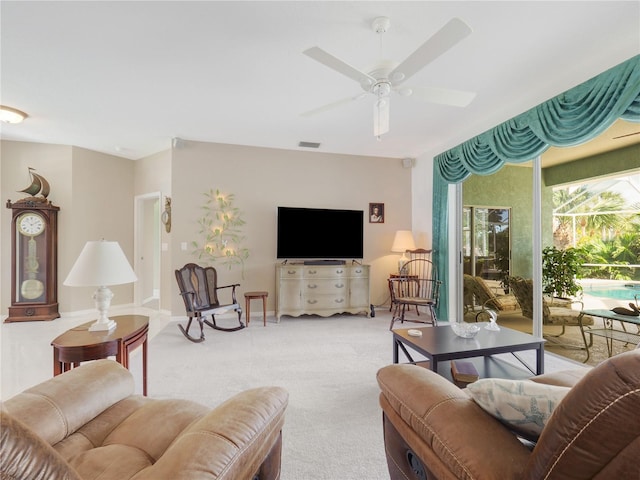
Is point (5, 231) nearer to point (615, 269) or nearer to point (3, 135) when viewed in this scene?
point (3, 135)

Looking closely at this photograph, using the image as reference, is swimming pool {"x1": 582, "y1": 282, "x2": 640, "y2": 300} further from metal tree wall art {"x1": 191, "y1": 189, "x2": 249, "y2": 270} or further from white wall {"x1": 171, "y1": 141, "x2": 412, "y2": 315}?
metal tree wall art {"x1": 191, "y1": 189, "x2": 249, "y2": 270}

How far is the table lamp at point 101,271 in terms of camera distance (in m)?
1.82

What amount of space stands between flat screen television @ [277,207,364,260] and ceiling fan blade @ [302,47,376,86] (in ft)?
9.03

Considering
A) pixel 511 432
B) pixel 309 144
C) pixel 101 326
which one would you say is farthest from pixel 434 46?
pixel 309 144

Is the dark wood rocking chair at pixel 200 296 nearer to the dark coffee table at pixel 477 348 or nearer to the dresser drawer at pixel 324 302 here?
the dresser drawer at pixel 324 302

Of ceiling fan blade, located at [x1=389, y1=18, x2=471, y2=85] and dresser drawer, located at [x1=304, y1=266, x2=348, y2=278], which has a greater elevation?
ceiling fan blade, located at [x1=389, y1=18, x2=471, y2=85]

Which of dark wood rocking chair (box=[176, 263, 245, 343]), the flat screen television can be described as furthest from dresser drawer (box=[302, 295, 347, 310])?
dark wood rocking chair (box=[176, 263, 245, 343])

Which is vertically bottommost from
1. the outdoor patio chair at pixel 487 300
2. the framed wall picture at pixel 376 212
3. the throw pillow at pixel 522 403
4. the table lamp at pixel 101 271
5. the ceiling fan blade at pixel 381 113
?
the outdoor patio chair at pixel 487 300

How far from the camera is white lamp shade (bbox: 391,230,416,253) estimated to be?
477cm

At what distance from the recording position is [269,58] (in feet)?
8.02

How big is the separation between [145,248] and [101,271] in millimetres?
4156

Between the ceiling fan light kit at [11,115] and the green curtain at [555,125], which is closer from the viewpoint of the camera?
the green curtain at [555,125]

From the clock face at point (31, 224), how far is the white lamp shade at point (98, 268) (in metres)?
3.65

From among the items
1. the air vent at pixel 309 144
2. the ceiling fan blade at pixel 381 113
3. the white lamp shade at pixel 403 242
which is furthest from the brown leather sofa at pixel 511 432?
the air vent at pixel 309 144
